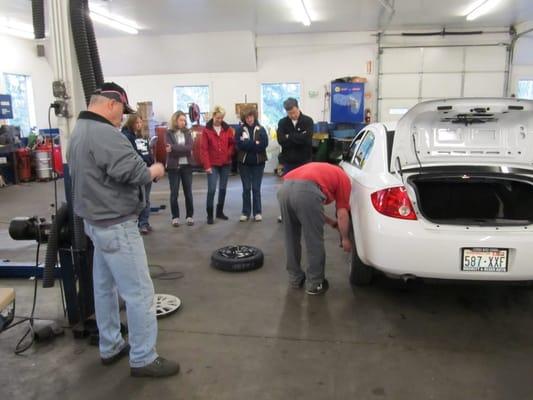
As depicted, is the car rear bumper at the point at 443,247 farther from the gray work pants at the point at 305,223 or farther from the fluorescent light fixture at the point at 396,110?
the fluorescent light fixture at the point at 396,110

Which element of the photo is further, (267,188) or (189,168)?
(267,188)

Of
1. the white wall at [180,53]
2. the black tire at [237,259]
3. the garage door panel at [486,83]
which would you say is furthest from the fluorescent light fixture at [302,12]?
the black tire at [237,259]

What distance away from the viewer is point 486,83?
40.7 feet

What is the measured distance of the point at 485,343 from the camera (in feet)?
9.93

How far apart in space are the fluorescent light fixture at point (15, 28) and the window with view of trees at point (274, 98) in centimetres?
633

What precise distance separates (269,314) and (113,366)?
122cm

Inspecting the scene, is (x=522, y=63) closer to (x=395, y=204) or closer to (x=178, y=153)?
(x=178, y=153)

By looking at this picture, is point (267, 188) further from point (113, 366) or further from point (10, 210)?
point (113, 366)

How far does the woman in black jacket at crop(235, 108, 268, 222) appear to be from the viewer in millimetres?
→ 6387

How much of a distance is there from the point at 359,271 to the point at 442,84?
10.2 metres

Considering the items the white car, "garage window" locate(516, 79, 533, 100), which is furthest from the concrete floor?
"garage window" locate(516, 79, 533, 100)

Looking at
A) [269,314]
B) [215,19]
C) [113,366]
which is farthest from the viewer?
[215,19]

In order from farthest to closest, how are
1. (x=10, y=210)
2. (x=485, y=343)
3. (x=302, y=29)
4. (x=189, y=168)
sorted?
(x=302, y=29)
(x=10, y=210)
(x=189, y=168)
(x=485, y=343)

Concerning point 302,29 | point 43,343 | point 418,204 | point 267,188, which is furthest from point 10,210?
point 302,29
